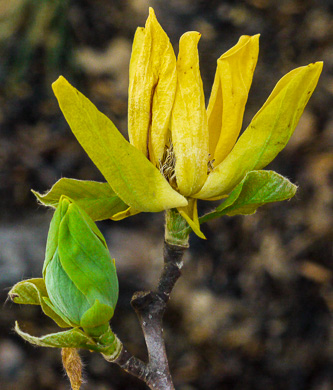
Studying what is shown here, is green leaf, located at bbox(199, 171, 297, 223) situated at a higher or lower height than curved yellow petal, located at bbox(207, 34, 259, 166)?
lower

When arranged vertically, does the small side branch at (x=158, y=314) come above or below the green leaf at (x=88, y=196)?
below

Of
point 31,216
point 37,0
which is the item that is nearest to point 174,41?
point 37,0

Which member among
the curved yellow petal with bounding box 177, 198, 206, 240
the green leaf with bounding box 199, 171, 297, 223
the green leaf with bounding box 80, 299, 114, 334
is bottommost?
the green leaf with bounding box 80, 299, 114, 334

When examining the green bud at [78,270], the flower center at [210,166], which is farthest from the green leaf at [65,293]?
the flower center at [210,166]

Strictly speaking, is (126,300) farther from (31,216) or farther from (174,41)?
(174,41)

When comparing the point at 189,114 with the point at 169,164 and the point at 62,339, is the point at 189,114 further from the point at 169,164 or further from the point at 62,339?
the point at 62,339

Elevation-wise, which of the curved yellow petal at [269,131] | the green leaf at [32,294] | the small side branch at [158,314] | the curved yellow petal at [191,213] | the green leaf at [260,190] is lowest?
the small side branch at [158,314]

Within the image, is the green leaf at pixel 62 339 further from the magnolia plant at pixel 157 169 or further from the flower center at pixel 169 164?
the flower center at pixel 169 164

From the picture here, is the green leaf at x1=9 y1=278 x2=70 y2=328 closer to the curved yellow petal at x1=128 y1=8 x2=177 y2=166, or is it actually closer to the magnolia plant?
the magnolia plant

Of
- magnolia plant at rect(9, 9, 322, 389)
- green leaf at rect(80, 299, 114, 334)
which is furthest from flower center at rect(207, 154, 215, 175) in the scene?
green leaf at rect(80, 299, 114, 334)
